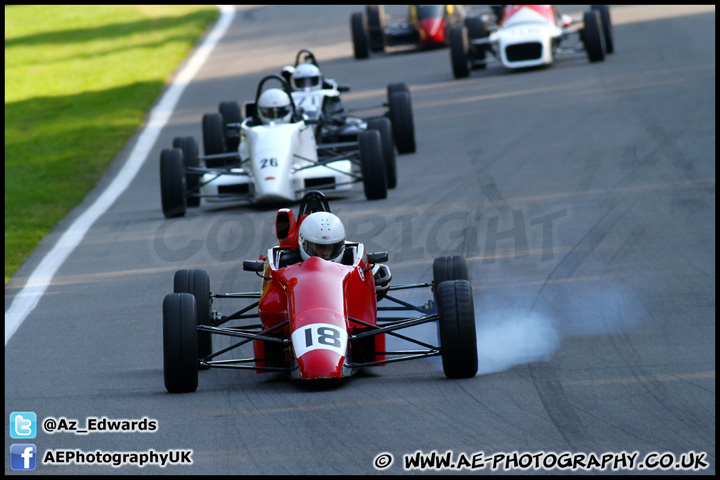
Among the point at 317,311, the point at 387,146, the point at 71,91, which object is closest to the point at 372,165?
the point at 387,146

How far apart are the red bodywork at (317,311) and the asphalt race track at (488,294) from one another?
0.22 meters

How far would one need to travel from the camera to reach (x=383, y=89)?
81.3 feet

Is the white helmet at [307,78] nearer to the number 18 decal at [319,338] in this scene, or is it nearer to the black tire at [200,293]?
the black tire at [200,293]

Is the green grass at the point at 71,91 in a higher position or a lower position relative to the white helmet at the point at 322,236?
higher

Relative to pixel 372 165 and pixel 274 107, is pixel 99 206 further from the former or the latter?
pixel 372 165

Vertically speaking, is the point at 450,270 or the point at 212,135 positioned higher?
the point at 212,135

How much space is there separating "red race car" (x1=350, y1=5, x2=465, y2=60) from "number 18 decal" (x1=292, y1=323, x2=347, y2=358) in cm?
2113

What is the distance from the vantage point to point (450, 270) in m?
9.65

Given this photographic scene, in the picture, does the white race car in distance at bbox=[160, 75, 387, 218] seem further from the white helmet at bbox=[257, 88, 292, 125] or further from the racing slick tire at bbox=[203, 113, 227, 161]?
the racing slick tire at bbox=[203, 113, 227, 161]

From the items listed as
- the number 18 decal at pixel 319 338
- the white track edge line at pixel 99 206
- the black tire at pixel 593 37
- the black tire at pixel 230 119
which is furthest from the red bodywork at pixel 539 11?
the number 18 decal at pixel 319 338

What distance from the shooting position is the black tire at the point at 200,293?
9438 millimetres

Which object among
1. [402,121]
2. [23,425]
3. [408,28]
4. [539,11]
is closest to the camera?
[23,425]

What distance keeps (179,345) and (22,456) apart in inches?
58.8


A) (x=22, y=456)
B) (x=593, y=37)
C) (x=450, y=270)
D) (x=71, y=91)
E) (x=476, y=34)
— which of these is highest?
(x=476, y=34)
